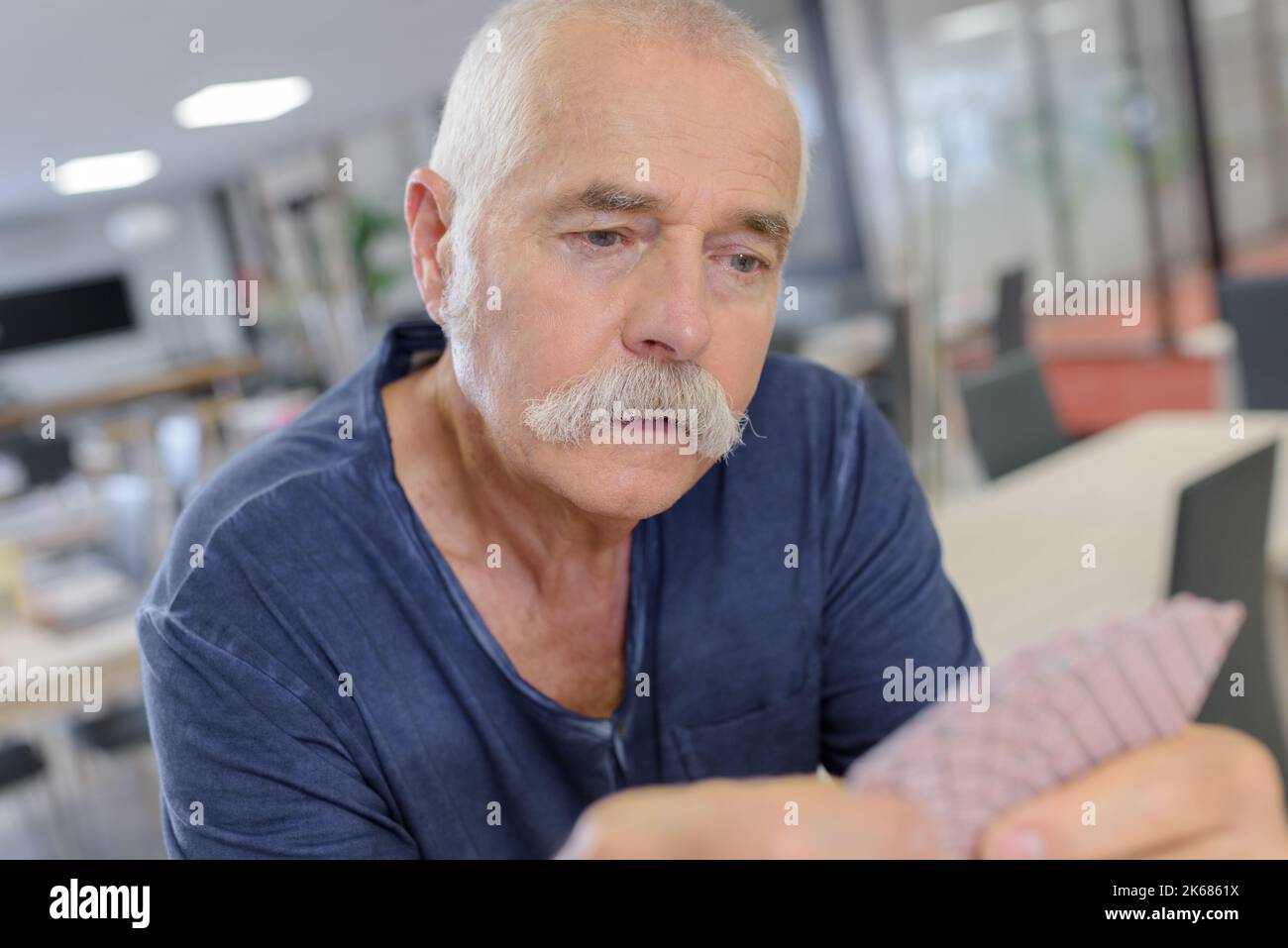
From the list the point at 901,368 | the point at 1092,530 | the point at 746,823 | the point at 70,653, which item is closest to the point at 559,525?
the point at 746,823

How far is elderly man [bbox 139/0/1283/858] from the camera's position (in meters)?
0.70

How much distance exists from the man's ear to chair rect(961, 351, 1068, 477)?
179cm

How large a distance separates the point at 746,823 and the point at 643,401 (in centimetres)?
35

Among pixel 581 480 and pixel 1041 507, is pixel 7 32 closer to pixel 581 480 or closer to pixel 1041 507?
pixel 1041 507

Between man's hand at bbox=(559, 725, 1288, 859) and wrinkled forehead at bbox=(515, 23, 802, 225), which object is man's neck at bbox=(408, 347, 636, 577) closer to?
wrinkled forehead at bbox=(515, 23, 802, 225)

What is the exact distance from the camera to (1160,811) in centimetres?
40

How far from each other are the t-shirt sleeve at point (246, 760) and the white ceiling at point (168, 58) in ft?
4.65

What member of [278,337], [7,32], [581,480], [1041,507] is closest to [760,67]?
[581,480]

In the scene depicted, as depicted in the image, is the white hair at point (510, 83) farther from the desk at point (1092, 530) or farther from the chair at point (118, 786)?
the chair at point (118, 786)

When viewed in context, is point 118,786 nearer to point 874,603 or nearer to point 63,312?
point 874,603

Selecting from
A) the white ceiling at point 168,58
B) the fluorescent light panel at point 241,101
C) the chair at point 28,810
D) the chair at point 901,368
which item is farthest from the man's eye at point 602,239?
the fluorescent light panel at point 241,101

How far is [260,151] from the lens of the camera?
9969mm

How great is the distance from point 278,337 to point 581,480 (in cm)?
1138

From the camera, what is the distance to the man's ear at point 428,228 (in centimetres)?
84
